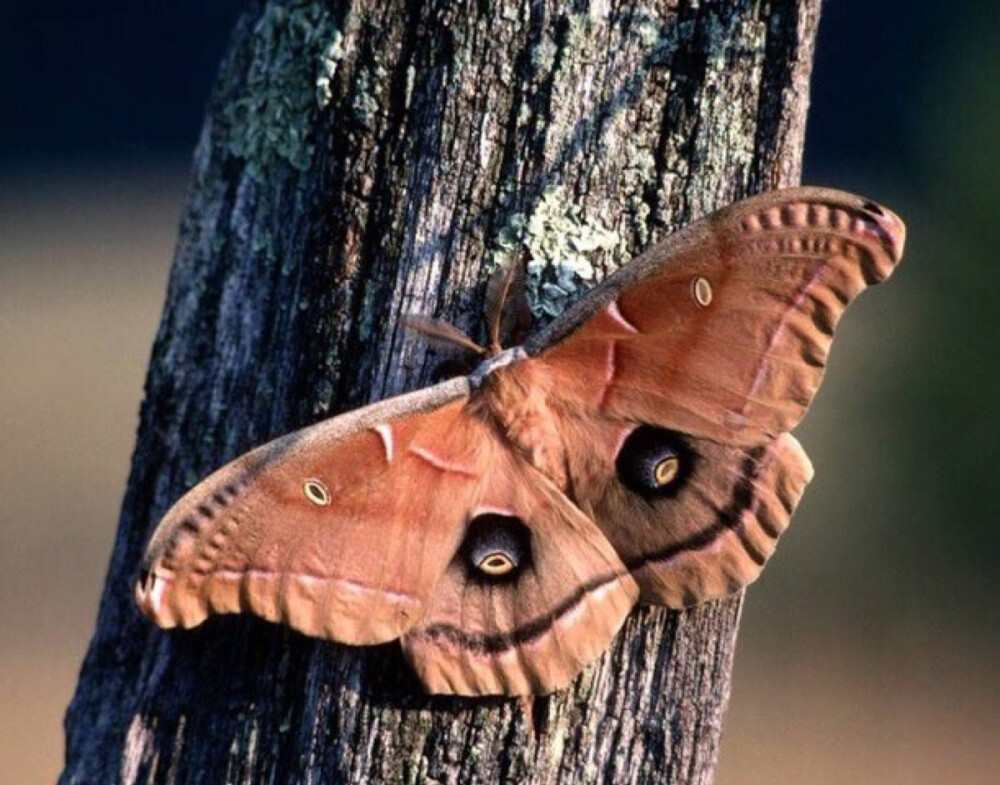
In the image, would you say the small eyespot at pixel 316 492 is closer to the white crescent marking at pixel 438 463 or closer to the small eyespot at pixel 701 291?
the white crescent marking at pixel 438 463

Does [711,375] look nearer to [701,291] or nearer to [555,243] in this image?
[701,291]

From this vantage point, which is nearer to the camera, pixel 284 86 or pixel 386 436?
pixel 386 436

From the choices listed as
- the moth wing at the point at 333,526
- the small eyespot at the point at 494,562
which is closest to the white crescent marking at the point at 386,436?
the moth wing at the point at 333,526

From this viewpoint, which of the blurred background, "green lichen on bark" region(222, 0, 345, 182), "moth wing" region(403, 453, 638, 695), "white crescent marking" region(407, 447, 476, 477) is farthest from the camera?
the blurred background

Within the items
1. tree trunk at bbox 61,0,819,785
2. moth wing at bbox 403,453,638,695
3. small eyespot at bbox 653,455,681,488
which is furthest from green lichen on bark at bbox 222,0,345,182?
small eyespot at bbox 653,455,681,488

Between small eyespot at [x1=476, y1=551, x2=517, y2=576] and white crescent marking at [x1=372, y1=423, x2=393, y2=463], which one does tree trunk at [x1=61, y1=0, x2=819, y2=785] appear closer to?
white crescent marking at [x1=372, y1=423, x2=393, y2=463]

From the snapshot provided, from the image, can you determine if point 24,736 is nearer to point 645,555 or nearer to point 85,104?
point 645,555

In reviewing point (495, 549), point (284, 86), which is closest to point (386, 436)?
point (495, 549)
